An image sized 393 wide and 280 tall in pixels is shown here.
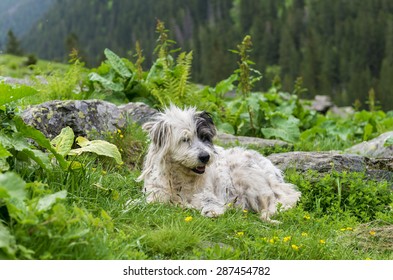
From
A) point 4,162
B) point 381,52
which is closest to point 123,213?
point 4,162

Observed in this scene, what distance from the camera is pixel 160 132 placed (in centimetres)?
791

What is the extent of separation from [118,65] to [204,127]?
666 cm

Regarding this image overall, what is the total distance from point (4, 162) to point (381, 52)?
14447cm

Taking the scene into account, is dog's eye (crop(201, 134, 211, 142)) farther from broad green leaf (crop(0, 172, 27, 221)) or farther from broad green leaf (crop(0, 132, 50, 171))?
broad green leaf (crop(0, 172, 27, 221))

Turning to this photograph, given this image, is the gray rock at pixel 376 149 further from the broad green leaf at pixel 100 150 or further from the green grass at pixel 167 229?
the broad green leaf at pixel 100 150

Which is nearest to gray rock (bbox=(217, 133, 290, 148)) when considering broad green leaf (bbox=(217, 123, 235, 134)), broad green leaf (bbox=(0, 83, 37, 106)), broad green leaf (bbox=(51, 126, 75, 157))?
broad green leaf (bbox=(217, 123, 235, 134))

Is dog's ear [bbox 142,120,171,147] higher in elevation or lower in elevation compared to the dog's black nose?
higher

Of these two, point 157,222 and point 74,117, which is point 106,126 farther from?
point 157,222

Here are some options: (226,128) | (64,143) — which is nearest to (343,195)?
(64,143)

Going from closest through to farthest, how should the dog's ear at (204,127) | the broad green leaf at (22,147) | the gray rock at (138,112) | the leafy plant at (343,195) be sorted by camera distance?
the broad green leaf at (22,147) → the dog's ear at (204,127) → the leafy plant at (343,195) → the gray rock at (138,112)

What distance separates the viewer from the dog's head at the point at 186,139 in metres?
7.68

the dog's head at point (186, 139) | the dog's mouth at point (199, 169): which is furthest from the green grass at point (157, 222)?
the dog's head at point (186, 139)

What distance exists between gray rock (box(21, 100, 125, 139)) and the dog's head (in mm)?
2327

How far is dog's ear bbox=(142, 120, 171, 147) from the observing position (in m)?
7.85
